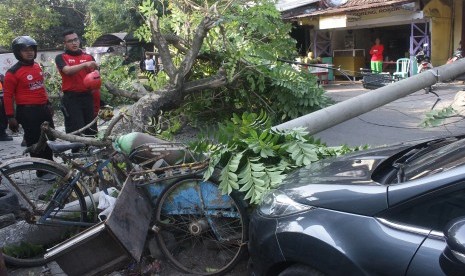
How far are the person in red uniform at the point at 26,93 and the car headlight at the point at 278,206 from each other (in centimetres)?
352

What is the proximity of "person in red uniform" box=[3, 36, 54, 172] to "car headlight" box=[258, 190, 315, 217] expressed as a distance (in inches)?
139

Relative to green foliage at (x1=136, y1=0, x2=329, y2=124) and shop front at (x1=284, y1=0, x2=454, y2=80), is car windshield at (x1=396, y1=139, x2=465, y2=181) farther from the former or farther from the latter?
shop front at (x1=284, y1=0, x2=454, y2=80)

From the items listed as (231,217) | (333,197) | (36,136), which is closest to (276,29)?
(36,136)

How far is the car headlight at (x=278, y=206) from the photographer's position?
2.70 meters

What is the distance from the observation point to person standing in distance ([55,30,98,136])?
6012 millimetres

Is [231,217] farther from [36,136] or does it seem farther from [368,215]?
[36,136]

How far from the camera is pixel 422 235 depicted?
215 centimetres

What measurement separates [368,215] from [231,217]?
1.85 meters

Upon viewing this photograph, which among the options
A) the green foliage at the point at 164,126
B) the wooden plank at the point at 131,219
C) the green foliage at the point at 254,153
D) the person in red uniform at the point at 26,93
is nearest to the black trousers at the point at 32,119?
the person in red uniform at the point at 26,93

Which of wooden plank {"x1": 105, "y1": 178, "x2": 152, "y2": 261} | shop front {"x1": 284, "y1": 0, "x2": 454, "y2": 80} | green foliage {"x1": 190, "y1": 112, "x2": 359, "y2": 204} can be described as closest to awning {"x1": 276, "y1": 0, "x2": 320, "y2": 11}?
shop front {"x1": 284, "y1": 0, "x2": 454, "y2": 80}

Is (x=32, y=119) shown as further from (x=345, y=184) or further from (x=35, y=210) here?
(x=345, y=184)

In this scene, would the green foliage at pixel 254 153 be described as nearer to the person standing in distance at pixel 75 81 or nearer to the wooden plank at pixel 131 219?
the wooden plank at pixel 131 219

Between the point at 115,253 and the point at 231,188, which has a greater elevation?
the point at 231,188

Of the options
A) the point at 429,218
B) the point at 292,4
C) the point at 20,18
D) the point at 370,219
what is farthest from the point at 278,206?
the point at 20,18
